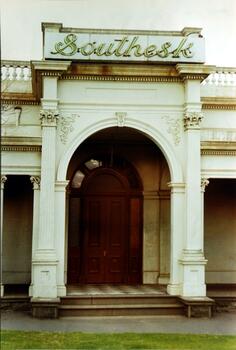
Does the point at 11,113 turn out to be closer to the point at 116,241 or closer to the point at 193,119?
the point at 116,241

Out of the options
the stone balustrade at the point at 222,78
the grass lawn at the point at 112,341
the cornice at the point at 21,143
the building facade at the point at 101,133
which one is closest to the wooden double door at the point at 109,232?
the building facade at the point at 101,133

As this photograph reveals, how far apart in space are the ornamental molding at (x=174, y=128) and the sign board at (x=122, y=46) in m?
1.50

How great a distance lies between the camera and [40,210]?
45.8 feet

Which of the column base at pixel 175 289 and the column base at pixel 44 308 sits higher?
the column base at pixel 175 289

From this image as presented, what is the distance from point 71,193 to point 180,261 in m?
4.39

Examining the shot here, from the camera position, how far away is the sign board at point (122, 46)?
14.2 m

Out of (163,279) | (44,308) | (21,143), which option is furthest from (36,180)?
(163,279)

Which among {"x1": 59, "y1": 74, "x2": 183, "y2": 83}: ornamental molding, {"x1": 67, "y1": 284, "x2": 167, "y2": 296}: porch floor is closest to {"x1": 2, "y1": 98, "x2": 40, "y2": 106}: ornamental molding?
{"x1": 59, "y1": 74, "x2": 183, "y2": 83}: ornamental molding

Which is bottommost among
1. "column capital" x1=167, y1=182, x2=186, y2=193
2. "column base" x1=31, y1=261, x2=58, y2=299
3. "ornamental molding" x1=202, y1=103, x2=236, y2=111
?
"column base" x1=31, y1=261, x2=58, y2=299

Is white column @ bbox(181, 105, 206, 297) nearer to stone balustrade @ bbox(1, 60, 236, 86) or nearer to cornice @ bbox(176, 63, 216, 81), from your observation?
cornice @ bbox(176, 63, 216, 81)

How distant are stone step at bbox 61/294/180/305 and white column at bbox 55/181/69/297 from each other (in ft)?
0.99

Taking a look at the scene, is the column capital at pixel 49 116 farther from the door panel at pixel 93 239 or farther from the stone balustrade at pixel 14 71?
the door panel at pixel 93 239

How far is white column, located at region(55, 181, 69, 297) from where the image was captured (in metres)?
13.9

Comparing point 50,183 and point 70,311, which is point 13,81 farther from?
point 70,311
